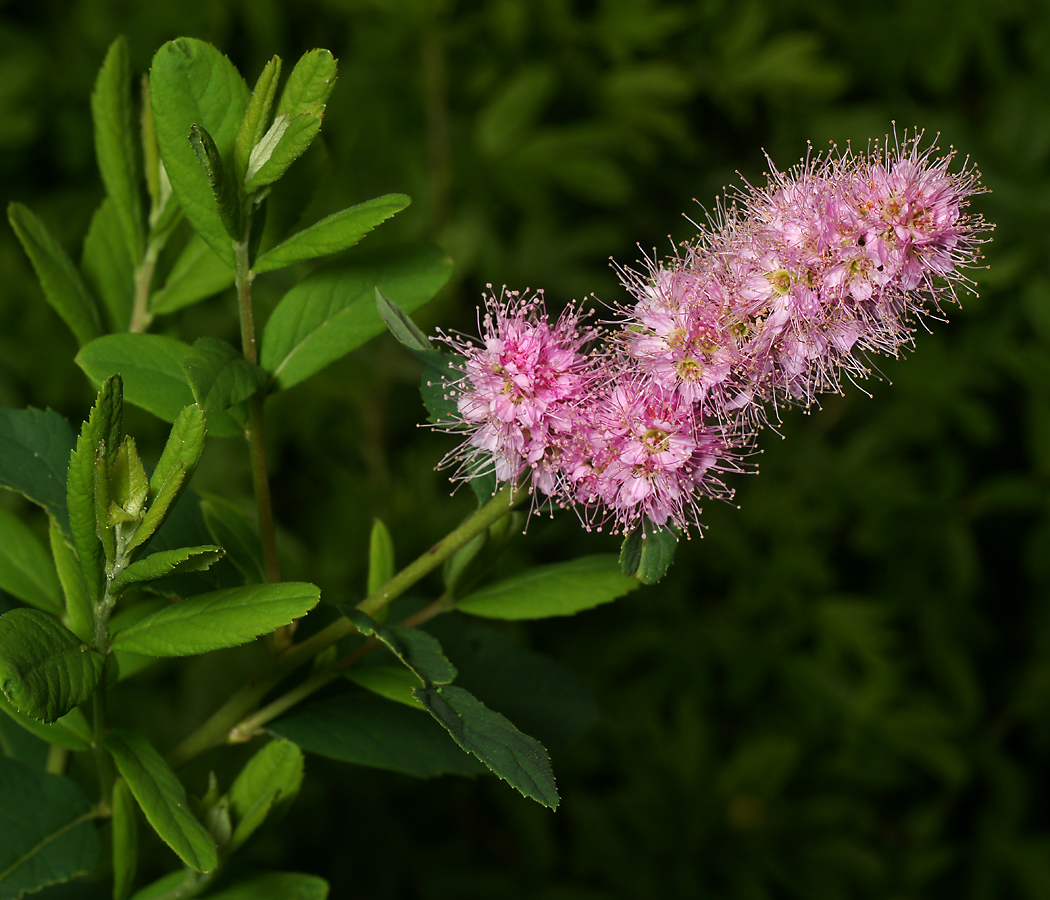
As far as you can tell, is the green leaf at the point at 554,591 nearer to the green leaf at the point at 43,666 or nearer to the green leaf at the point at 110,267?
the green leaf at the point at 43,666

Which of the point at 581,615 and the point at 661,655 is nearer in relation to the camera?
the point at 661,655

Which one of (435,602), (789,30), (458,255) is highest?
(789,30)

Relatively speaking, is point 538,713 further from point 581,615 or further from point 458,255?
point 581,615

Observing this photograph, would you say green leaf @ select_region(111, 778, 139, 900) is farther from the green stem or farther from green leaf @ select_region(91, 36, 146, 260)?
green leaf @ select_region(91, 36, 146, 260)

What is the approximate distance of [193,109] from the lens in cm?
82

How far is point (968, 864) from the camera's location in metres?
2.78

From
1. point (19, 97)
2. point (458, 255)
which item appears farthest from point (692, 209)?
point (19, 97)

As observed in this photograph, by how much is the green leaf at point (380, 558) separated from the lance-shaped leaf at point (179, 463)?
1.01 ft

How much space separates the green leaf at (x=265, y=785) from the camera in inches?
34.5

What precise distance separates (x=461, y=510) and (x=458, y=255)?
0.64 meters

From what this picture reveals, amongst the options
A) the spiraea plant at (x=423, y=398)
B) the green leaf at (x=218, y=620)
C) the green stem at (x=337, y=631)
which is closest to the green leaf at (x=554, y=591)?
the spiraea plant at (x=423, y=398)

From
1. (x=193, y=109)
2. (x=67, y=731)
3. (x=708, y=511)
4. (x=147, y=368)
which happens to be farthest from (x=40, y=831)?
(x=708, y=511)

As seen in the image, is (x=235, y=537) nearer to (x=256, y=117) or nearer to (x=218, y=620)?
(x=218, y=620)

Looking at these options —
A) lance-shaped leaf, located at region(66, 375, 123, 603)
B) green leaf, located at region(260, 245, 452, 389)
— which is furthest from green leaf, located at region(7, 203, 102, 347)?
lance-shaped leaf, located at region(66, 375, 123, 603)
